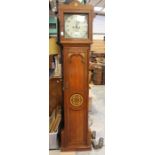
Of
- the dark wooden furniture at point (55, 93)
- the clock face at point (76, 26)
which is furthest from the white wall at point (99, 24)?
the clock face at point (76, 26)

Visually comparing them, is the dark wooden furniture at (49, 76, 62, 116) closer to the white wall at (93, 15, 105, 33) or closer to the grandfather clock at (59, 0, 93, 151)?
the grandfather clock at (59, 0, 93, 151)

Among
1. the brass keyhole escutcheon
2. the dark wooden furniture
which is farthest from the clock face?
the dark wooden furniture

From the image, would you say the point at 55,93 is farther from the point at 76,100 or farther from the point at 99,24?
the point at 99,24

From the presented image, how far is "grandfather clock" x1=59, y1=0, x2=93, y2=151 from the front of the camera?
7.66 feet

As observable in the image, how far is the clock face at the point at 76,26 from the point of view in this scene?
7.68 feet

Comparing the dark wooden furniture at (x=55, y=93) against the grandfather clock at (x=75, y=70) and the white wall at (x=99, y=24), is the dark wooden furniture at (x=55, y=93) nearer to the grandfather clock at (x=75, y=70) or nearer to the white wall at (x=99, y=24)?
the grandfather clock at (x=75, y=70)

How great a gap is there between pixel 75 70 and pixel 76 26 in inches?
16.9

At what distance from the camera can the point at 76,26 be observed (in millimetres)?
2346
